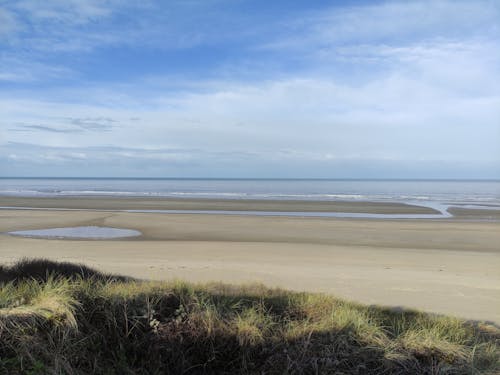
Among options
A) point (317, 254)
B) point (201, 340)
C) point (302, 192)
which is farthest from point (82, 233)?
point (302, 192)

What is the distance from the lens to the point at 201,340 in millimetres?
4711

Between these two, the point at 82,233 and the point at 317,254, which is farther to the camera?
the point at 82,233

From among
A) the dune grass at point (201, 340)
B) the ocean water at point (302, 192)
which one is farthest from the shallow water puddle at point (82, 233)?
the ocean water at point (302, 192)

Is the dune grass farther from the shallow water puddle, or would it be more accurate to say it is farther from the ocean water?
the ocean water

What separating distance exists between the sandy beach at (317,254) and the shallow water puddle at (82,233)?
0.80m

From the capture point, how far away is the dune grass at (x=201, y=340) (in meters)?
4.19

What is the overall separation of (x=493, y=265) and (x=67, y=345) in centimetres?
1286

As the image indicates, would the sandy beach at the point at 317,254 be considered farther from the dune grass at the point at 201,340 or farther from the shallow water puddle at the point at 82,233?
the dune grass at the point at 201,340

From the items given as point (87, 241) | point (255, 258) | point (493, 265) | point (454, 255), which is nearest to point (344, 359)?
point (255, 258)

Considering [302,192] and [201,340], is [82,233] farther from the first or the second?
[302,192]

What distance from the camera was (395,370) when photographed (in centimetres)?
429

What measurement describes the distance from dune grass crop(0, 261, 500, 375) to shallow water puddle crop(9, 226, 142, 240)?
13777 mm

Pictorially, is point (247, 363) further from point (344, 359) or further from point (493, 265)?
point (493, 265)

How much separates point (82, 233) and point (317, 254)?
1118 centimetres
